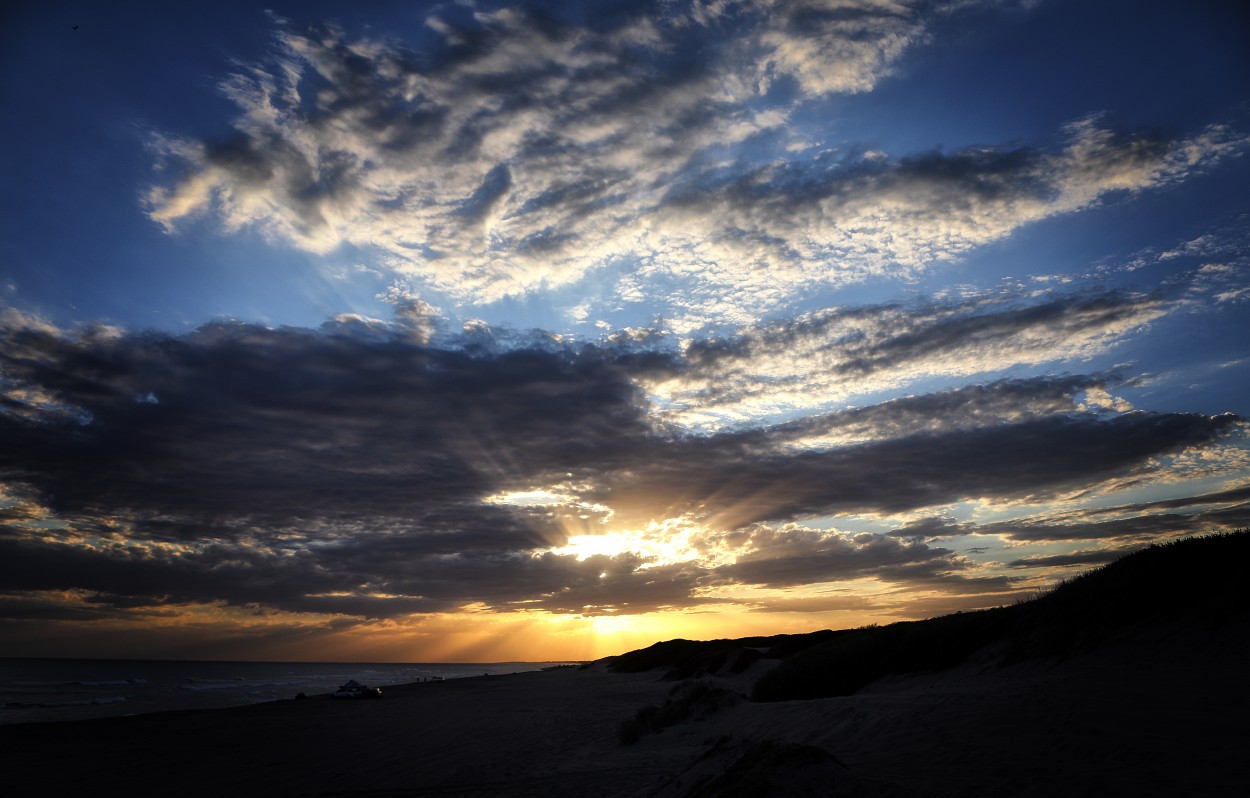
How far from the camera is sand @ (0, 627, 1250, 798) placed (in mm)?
8453

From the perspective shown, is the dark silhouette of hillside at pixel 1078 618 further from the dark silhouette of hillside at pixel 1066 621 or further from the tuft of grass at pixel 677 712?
the tuft of grass at pixel 677 712

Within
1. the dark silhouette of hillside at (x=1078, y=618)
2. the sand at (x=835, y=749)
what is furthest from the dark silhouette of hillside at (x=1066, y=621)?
the sand at (x=835, y=749)

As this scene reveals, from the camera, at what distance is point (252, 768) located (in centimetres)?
2039

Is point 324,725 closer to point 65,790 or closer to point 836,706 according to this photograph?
point 65,790

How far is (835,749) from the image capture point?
11.2 m

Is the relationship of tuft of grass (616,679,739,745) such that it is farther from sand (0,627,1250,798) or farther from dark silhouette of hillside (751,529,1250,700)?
dark silhouette of hillside (751,529,1250,700)

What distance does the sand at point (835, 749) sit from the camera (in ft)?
27.7

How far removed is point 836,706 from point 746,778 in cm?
627

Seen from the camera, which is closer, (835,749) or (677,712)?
(835,749)

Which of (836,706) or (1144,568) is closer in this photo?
(836,706)

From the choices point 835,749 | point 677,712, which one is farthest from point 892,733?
point 677,712

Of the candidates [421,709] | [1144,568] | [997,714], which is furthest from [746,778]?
[421,709]

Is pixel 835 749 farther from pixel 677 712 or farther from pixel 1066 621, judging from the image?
pixel 677 712

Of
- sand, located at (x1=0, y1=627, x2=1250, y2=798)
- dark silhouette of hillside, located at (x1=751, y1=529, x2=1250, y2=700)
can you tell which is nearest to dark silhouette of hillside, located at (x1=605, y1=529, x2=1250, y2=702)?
dark silhouette of hillside, located at (x1=751, y1=529, x2=1250, y2=700)
